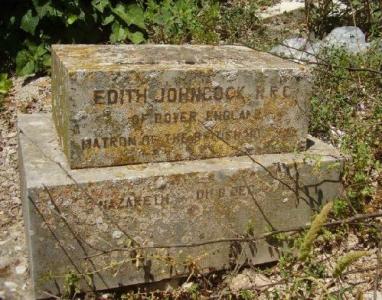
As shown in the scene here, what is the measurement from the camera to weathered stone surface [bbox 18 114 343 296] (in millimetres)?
2986

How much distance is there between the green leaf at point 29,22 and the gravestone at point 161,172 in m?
2.21

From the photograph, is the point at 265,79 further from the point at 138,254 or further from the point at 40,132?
the point at 40,132

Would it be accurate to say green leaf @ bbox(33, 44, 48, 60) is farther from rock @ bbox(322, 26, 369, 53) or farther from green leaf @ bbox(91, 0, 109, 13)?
rock @ bbox(322, 26, 369, 53)

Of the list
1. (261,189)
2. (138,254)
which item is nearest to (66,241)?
(138,254)

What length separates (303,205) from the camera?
3.49 metres

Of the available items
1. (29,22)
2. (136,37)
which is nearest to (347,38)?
(136,37)

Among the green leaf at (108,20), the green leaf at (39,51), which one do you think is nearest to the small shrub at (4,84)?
the green leaf at (39,51)

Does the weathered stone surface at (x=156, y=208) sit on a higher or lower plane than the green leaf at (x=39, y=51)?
lower

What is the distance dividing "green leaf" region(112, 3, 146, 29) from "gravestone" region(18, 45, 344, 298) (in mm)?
2337

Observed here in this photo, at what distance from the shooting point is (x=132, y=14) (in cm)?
577

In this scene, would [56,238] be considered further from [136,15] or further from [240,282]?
[136,15]

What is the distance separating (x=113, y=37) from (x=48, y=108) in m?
1.03

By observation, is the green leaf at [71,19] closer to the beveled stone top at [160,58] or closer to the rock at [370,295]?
the beveled stone top at [160,58]

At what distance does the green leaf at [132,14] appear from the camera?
5.73 m
